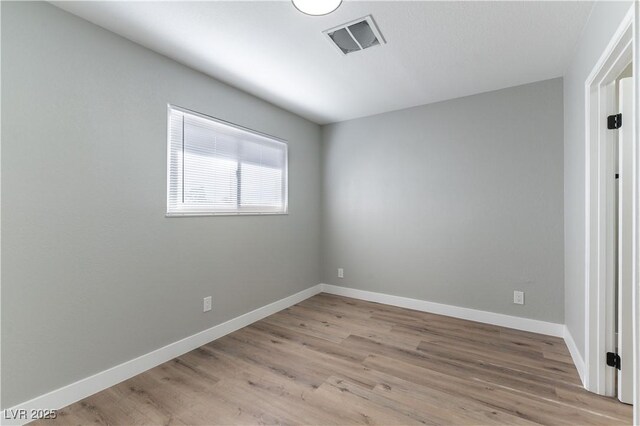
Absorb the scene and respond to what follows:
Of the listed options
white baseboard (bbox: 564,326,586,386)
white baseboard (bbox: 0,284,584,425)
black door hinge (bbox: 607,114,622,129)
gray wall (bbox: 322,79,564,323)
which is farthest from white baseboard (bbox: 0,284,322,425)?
black door hinge (bbox: 607,114,622,129)

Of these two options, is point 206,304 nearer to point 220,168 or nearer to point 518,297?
point 220,168

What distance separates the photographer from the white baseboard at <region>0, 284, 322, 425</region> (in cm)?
163

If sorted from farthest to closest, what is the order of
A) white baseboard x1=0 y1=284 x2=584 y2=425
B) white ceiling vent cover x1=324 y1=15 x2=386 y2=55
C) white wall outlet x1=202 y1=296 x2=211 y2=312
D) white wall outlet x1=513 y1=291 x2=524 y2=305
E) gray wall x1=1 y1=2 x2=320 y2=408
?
white wall outlet x1=513 y1=291 x2=524 y2=305 → white wall outlet x1=202 y1=296 x2=211 y2=312 → white ceiling vent cover x1=324 y1=15 x2=386 y2=55 → white baseboard x1=0 y1=284 x2=584 y2=425 → gray wall x1=1 y1=2 x2=320 y2=408

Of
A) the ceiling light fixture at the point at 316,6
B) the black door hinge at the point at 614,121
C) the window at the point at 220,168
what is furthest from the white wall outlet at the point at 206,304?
the black door hinge at the point at 614,121

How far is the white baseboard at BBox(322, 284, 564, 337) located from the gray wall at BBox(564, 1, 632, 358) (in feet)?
0.80

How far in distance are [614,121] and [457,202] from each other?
1541 mm

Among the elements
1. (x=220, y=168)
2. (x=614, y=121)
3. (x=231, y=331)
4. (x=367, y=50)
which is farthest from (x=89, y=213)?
(x=614, y=121)

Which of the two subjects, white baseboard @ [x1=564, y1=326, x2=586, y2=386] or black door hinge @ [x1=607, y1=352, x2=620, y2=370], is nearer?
black door hinge @ [x1=607, y1=352, x2=620, y2=370]

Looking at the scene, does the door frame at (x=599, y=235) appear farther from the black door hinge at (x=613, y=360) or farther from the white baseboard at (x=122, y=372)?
the white baseboard at (x=122, y=372)

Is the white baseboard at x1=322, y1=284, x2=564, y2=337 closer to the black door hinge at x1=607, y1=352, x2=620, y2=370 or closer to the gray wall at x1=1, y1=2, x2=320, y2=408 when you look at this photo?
the black door hinge at x1=607, y1=352, x2=620, y2=370

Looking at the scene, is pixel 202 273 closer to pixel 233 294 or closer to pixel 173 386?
pixel 233 294

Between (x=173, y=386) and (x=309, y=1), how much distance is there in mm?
2718

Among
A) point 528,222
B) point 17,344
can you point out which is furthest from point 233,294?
point 528,222

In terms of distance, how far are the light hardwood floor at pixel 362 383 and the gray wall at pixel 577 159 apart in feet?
1.53
